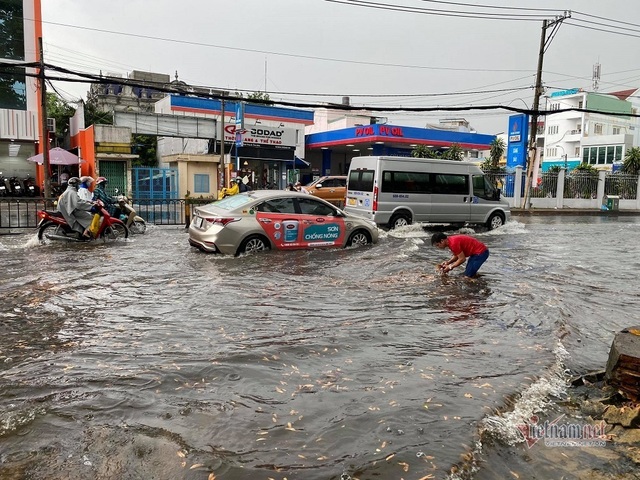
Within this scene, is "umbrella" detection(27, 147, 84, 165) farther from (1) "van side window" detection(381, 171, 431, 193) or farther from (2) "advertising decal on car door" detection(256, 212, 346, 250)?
(2) "advertising decal on car door" detection(256, 212, 346, 250)

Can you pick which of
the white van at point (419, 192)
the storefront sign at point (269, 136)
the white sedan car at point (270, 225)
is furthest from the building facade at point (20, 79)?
the white sedan car at point (270, 225)

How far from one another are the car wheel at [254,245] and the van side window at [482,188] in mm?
8732

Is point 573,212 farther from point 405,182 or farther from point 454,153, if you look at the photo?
point 405,182

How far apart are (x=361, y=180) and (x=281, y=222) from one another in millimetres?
5711

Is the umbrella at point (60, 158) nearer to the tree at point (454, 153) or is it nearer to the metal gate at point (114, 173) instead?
the metal gate at point (114, 173)

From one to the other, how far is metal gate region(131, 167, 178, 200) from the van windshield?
40.0 ft

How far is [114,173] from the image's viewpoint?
25.7 metres

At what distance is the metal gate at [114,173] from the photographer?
25.3m

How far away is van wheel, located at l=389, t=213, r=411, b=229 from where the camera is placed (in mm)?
15578

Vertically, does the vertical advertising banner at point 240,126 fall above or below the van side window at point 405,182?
above

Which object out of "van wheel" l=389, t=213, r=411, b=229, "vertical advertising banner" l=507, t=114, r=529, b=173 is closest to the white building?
"vertical advertising banner" l=507, t=114, r=529, b=173

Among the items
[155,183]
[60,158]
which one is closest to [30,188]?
[60,158]

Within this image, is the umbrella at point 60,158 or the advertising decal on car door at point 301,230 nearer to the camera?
the advertising decal on car door at point 301,230

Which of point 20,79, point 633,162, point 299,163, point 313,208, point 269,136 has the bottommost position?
point 313,208
